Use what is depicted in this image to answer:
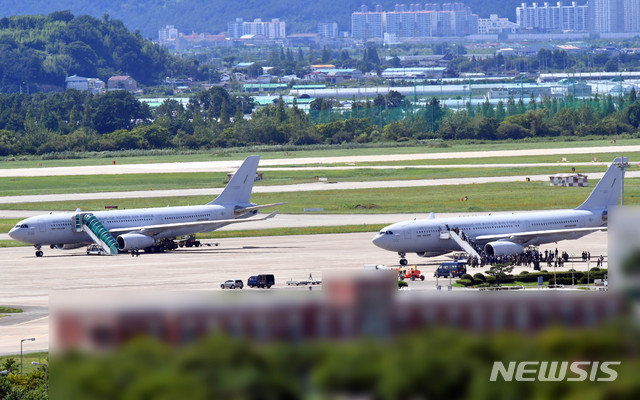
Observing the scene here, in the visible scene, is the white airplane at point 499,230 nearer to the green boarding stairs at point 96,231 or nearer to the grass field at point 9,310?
the green boarding stairs at point 96,231

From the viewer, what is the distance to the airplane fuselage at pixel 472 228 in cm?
9050

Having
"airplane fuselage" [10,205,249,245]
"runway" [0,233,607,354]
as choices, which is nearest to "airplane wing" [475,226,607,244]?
"runway" [0,233,607,354]

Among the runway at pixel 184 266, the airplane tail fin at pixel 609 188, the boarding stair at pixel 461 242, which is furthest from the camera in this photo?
the airplane tail fin at pixel 609 188

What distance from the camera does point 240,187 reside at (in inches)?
4459

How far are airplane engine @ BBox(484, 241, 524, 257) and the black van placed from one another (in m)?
21.4

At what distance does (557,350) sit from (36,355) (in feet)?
155

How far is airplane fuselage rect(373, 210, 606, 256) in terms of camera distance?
297 feet

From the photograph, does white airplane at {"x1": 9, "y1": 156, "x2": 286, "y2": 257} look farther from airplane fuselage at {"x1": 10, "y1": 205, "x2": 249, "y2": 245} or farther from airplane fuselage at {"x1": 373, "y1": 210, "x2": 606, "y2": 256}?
airplane fuselage at {"x1": 373, "y1": 210, "x2": 606, "y2": 256}

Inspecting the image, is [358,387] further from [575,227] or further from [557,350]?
[575,227]

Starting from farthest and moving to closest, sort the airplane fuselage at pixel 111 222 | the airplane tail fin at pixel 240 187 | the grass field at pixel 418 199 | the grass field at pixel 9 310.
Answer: the grass field at pixel 418 199
the airplane tail fin at pixel 240 187
the airplane fuselage at pixel 111 222
the grass field at pixel 9 310

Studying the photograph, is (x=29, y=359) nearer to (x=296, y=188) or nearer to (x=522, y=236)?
(x=522, y=236)

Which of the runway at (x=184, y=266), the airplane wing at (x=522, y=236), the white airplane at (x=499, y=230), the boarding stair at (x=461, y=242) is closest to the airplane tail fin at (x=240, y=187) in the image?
the runway at (x=184, y=266)

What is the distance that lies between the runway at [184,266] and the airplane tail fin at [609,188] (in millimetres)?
3984

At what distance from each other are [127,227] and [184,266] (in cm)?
1590
